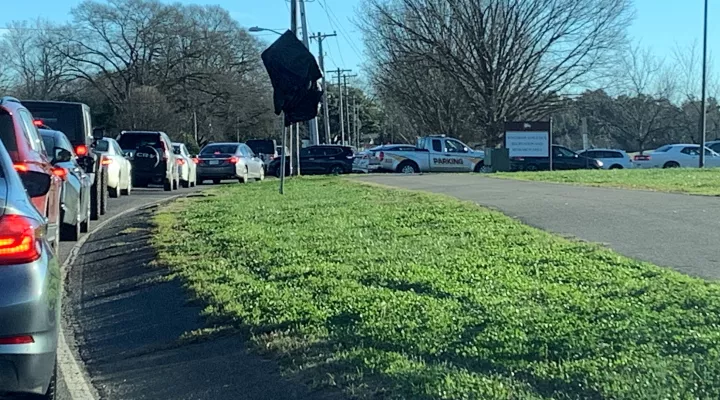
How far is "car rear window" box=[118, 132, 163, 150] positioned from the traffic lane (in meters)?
8.85

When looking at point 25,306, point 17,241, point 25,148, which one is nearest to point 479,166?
point 25,148

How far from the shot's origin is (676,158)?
44094 millimetres

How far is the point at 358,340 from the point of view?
20.8 feet

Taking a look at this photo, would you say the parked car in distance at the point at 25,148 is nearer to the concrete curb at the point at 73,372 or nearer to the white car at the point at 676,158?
the concrete curb at the point at 73,372

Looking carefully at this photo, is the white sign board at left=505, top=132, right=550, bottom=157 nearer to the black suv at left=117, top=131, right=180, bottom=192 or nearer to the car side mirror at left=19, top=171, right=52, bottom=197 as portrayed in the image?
the black suv at left=117, top=131, right=180, bottom=192

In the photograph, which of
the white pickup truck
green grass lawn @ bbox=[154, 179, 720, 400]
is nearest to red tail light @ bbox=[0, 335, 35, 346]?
green grass lawn @ bbox=[154, 179, 720, 400]

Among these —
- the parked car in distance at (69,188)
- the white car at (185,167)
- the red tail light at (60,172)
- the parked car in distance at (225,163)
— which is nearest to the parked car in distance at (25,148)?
the red tail light at (60,172)

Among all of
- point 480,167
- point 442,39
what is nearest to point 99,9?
point 442,39

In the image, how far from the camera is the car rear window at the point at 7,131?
884cm

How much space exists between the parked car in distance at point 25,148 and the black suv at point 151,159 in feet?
50.0

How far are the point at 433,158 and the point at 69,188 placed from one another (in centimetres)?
2837

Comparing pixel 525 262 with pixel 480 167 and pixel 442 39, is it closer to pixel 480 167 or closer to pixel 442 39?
pixel 480 167

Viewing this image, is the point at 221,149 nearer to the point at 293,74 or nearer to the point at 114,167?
the point at 114,167

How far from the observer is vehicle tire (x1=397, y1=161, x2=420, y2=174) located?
39.3 meters
